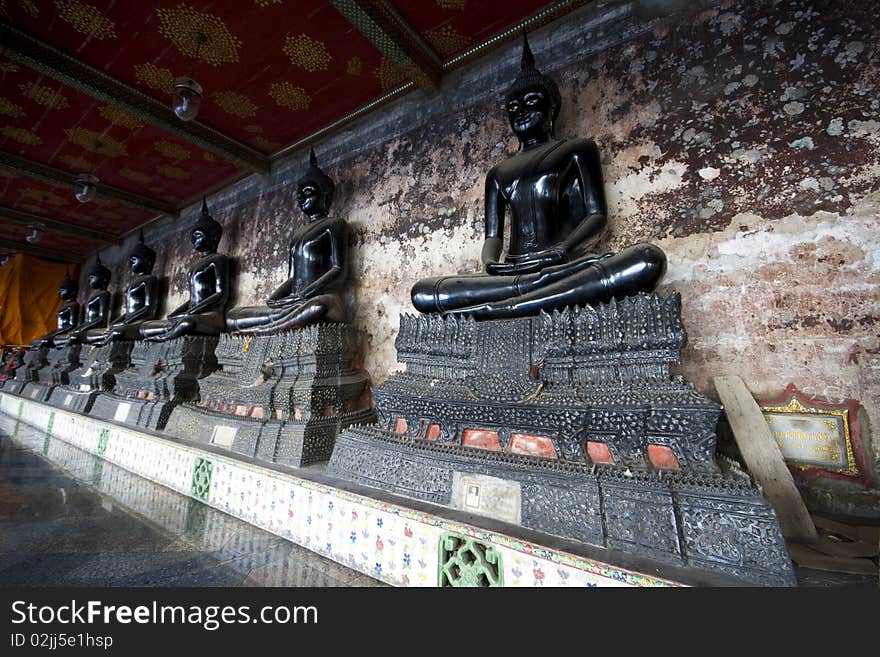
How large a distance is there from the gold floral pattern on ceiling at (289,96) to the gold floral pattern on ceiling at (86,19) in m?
1.07

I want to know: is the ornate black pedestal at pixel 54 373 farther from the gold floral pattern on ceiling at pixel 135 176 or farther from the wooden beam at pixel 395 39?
the wooden beam at pixel 395 39

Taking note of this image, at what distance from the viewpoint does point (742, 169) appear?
1888 millimetres

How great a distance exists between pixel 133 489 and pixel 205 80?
3.14 metres

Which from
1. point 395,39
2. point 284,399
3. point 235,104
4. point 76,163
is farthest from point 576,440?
point 76,163

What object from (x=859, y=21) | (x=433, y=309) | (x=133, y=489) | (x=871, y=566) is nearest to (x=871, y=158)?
(x=859, y=21)

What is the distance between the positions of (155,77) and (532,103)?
10.1 feet

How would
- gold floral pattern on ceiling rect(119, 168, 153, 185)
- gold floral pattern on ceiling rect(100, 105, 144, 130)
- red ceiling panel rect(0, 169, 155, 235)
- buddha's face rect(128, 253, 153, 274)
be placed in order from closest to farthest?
gold floral pattern on ceiling rect(100, 105, 144, 130)
gold floral pattern on ceiling rect(119, 168, 153, 185)
red ceiling panel rect(0, 169, 155, 235)
buddha's face rect(128, 253, 153, 274)

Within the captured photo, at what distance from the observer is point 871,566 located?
106cm

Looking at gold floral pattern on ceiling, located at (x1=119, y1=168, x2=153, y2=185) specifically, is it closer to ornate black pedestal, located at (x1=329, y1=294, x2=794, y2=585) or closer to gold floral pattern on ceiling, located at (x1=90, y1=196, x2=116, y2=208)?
gold floral pattern on ceiling, located at (x1=90, y1=196, x2=116, y2=208)

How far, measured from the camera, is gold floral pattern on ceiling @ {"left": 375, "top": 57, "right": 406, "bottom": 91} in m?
3.03

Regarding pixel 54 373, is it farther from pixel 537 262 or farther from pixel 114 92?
pixel 537 262

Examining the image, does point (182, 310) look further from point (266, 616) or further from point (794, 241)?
point (794, 241)

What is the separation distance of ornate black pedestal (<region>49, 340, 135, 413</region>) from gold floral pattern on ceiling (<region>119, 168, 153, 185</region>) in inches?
82.0

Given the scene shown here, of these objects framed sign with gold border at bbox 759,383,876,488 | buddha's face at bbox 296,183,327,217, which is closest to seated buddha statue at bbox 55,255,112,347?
buddha's face at bbox 296,183,327,217
